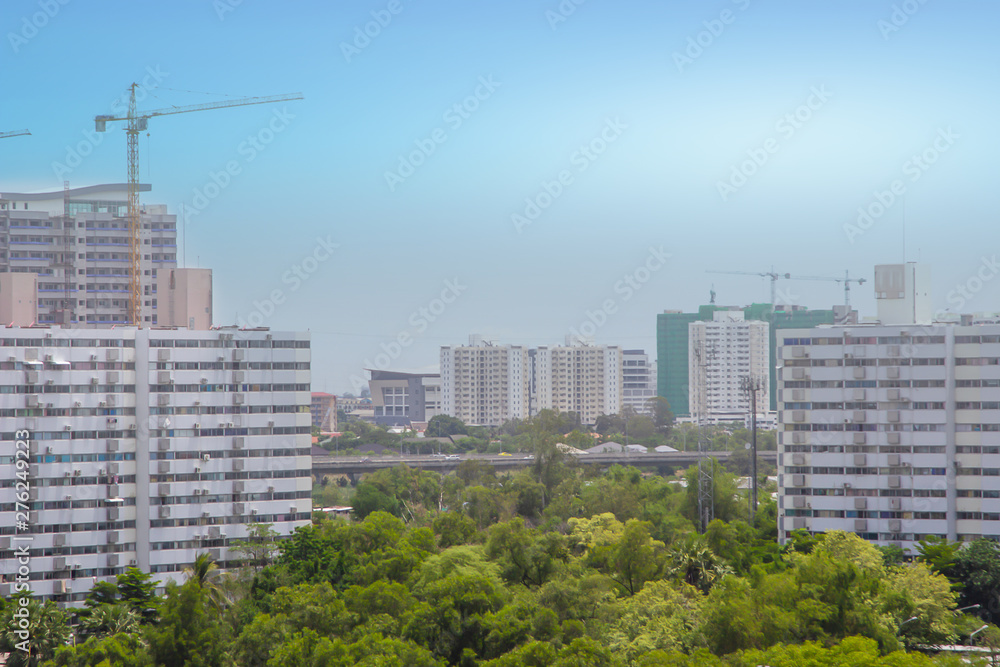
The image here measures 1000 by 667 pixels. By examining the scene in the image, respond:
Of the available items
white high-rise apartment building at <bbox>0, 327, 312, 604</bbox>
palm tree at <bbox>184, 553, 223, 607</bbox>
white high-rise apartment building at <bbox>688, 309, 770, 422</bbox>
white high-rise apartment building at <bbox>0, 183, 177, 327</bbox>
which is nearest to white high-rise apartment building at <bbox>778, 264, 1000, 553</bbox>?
white high-rise apartment building at <bbox>0, 327, 312, 604</bbox>

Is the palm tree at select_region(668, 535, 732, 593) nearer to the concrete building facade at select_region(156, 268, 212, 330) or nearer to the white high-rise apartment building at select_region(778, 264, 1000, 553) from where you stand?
the white high-rise apartment building at select_region(778, 264, 1000, 553)

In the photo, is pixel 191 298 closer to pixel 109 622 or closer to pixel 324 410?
pixel 109 622

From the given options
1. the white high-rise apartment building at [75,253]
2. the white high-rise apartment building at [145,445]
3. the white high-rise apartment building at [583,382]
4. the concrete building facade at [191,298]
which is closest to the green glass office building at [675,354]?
the white high-rise apartment building at [583,382]

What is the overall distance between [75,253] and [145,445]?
1672 inches

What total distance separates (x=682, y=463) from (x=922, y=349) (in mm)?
48275

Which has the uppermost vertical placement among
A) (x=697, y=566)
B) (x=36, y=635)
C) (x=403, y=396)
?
(x=403, y=396)

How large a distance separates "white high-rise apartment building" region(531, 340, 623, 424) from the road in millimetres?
43920

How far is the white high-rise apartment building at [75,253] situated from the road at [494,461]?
57.3 ft

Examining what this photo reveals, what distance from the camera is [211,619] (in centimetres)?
3105

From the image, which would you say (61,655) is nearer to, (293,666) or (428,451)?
(293,666)

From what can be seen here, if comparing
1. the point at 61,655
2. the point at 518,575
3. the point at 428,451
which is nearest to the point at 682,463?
the point at 428,451

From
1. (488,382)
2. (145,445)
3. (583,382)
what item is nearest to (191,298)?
(145,445)

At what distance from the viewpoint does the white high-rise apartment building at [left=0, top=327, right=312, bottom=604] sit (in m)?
36.8

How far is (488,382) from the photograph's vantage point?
135500 mm
